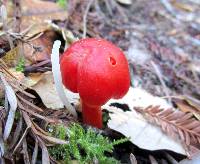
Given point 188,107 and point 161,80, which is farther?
point 161,80

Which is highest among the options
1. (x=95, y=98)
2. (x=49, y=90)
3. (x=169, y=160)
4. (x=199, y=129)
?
(x=95, y=98)

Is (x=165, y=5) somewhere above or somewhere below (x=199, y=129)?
above

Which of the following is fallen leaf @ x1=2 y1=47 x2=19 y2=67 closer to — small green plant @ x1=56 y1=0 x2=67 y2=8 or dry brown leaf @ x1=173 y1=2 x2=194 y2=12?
small green plant @ x1=56 y1=0 x2=67 y2=8

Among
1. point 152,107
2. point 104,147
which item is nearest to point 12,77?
point 104,147

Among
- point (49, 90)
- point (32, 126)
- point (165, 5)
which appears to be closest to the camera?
point (32, 126)

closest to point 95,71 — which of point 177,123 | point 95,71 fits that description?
point 95,71

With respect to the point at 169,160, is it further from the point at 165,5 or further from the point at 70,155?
the point at 165,5

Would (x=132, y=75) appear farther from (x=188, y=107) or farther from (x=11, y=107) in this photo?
(x=11, y=107)
